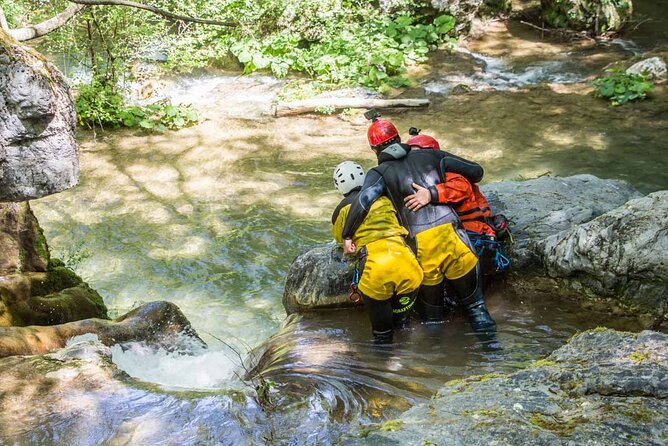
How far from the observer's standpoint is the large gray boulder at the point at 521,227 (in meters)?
5.98

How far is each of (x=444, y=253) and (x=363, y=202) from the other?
83cm

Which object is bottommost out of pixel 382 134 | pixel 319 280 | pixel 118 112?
pixel 319 280

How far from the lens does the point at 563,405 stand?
2865 mm

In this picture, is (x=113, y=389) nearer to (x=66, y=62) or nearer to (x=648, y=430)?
(x=648, y=430)

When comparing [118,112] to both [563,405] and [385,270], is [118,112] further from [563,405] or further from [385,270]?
[563,405]

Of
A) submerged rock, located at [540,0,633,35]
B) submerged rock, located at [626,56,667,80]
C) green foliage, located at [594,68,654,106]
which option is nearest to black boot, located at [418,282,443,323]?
green foliage, located at [594,68,654,106]

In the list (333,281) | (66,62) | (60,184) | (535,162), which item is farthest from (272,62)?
(60,184)

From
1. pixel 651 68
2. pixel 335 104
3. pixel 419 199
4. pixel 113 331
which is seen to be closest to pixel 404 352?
pixel 419 199

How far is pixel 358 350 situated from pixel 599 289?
2.13m

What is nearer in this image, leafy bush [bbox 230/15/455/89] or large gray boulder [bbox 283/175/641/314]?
large gray boulder [bbox 283/175/641/314]

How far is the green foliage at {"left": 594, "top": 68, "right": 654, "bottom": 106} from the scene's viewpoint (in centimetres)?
1289

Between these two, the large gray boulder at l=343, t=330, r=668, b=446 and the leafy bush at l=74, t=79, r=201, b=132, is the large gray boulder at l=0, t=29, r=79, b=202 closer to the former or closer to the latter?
the large gray boulder at l=343, t=330, r=668, b=446

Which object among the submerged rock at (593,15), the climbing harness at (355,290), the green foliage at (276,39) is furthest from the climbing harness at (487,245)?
the submerged rock at (593,15)

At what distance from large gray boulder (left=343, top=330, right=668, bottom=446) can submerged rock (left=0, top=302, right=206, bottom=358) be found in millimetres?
3191
